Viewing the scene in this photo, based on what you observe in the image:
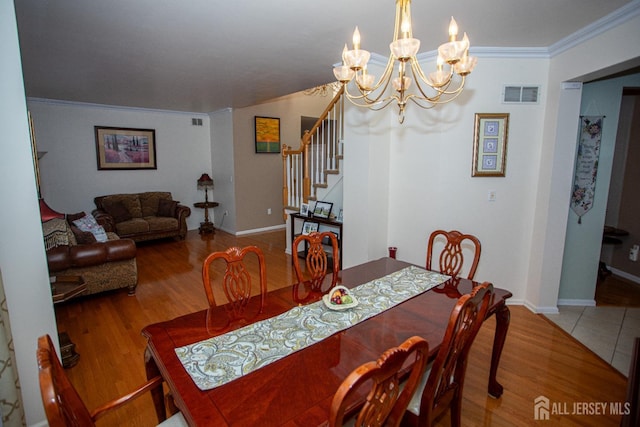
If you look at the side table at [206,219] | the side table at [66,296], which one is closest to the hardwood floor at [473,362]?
the side table at [66,296]

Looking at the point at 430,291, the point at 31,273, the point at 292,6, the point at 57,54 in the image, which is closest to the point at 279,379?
the point at 430,291

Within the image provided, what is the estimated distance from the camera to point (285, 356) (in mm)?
1303

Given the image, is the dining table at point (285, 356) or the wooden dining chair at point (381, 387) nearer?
the wooden dining chair at point (381, 387)

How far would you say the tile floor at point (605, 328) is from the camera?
98.5 inches

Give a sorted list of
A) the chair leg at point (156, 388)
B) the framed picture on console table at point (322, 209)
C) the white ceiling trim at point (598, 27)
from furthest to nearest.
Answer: the framed picture on console table at point (322, 209)
the white ceiling trim at point (598, 27)
the chair leg at point (156, 388)

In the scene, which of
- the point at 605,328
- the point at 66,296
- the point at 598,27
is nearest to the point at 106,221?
the point at 66,296

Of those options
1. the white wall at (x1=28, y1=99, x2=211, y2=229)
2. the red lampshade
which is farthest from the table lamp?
the white wall at (x1=28, y1=99, x2=211, y2=229)

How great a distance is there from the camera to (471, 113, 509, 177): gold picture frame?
122 inches

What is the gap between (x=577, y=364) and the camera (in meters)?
2.38

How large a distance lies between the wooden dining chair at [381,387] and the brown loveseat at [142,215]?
17.8 ft

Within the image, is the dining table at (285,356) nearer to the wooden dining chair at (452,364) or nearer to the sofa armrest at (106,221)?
the wooden dining chair at (452,364)

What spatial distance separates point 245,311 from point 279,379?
61 centimetres

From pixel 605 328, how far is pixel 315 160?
3.72 m

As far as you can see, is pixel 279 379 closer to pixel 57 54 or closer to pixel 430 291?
pixel 430 291
